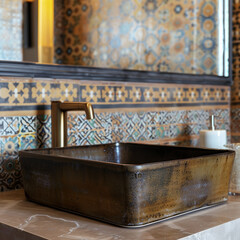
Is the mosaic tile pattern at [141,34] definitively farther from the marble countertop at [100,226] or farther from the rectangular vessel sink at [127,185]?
the marble countertop at [100,226]

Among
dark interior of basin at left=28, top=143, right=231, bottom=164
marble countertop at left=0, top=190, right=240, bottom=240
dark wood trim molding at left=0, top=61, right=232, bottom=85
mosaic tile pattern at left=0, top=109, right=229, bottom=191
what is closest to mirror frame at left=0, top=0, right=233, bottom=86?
dark wood trim molding at left=0, top=61, right=232, bottom=85

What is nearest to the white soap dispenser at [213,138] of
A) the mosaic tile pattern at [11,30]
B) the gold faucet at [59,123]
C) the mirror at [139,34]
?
the mirror at [139,34]

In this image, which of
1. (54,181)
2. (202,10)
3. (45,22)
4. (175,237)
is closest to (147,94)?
(45,22)

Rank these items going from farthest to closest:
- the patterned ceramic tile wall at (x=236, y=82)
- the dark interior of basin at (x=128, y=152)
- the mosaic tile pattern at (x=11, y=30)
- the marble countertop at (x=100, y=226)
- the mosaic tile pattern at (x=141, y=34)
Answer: the patterned ceramic tile wall at (x=236, y=82) → the mosaic tile pattern at (x=141, y=34) → the mosaic tile pattern at (x=11, y=30) → the dark interior of basin at (x=128, y=152) → the marble countertop at (x=100, y=226)

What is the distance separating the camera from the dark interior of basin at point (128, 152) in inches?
40.0

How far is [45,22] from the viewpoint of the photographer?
1296 millimetres

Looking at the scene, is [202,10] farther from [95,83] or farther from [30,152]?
[30,152]

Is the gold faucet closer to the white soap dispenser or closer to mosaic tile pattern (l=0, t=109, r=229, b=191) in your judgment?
mosaic tile pattern (l=0, t=109, r=229, b=191)

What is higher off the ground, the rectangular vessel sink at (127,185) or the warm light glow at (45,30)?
the warm light glow at (45,30)

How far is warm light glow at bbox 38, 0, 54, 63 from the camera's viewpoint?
4.16 feet

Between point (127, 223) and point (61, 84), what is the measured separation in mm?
529

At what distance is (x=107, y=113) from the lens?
1285 mm

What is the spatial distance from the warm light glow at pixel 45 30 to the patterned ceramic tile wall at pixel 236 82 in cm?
78

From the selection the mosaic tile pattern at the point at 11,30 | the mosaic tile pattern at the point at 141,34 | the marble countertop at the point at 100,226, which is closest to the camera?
the marble countertop at the point at 100,226
